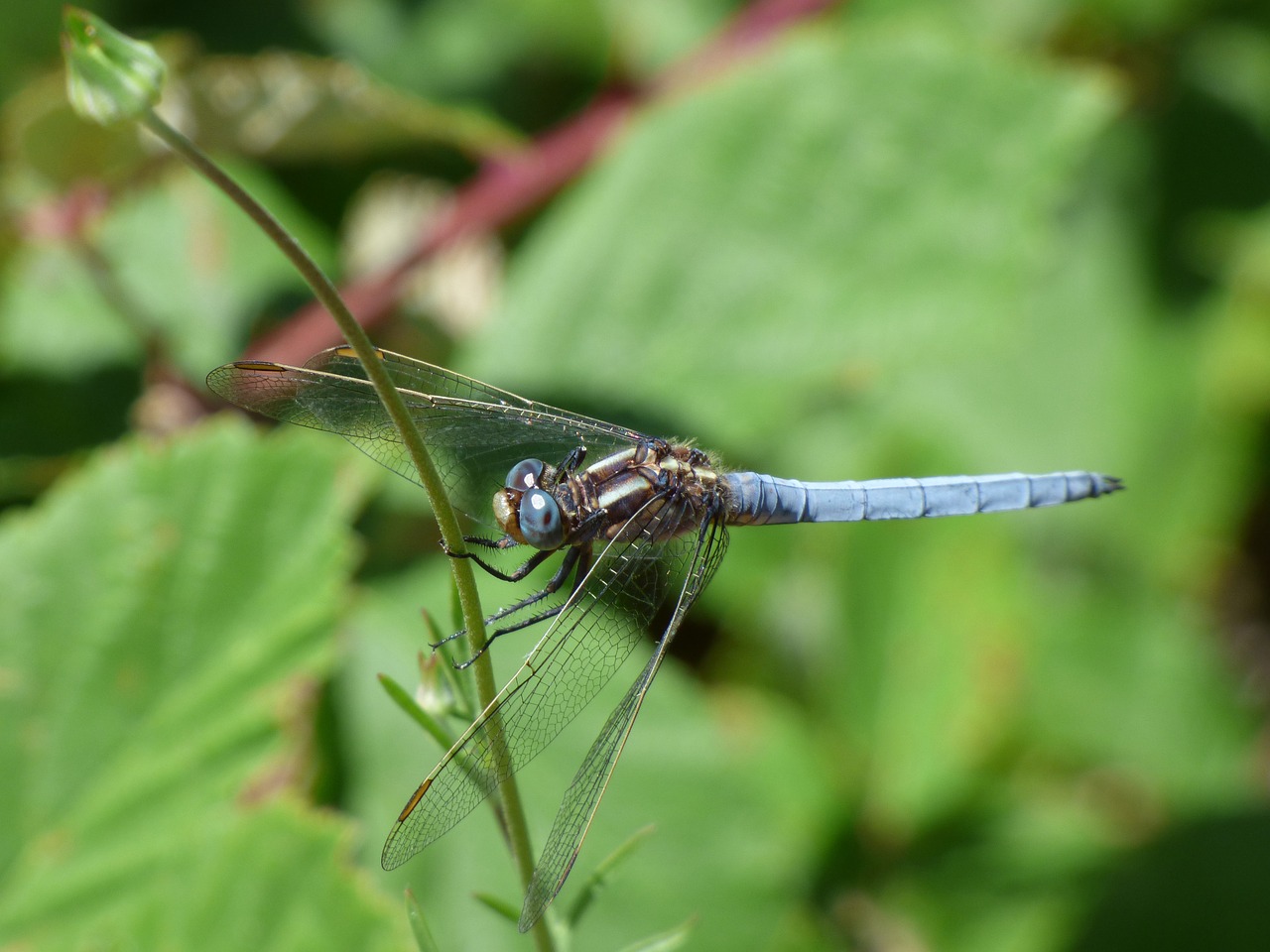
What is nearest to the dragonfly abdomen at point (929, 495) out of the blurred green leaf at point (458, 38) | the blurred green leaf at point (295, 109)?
the blurred green leaf at point (295, 109)

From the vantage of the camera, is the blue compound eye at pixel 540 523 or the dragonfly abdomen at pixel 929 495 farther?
the dragonfly abdomen at pixel 929 495

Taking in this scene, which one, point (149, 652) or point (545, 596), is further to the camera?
point (149, 652)

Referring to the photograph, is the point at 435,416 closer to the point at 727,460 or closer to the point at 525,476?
the point at 525,476

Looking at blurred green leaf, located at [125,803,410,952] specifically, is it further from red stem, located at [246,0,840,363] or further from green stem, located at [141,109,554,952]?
red stem, located at [246,0,840,363]

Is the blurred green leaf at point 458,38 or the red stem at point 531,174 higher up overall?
the blurred green leaf at point 458,38

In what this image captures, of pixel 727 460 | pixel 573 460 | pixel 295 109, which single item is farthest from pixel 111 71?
pixel 727 460

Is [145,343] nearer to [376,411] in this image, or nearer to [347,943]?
[376,411]

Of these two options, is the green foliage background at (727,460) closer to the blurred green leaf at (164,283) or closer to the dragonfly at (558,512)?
the blurred green leaf at (164,283)
